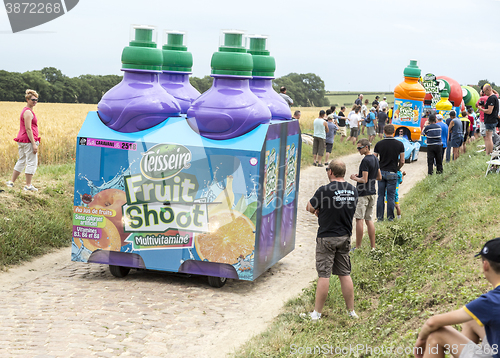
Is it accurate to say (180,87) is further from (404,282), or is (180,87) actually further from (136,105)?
(404,282)

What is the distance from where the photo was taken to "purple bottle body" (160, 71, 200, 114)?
951 centimetres

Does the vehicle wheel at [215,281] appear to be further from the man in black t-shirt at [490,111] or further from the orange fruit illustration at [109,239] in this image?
the man in black t-shirt at [490,111]

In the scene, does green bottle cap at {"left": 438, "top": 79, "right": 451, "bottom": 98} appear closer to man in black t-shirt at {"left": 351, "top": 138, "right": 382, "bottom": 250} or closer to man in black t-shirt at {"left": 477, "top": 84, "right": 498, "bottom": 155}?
man in black t-shirt at {"left": 477, "top": 84, "right": 498, "bottom": 155}

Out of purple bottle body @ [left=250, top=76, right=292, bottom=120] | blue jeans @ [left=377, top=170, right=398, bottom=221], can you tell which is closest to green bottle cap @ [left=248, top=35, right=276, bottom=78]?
purple bottle body @ [left=250, top=76, right=292, bottom=120]

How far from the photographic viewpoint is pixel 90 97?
138ft

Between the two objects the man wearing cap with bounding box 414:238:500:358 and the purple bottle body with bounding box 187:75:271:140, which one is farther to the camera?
the purple bottle body with bounding box 187:75:271:140

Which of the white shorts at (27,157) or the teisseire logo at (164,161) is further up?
the teisseire logo at (164,161)

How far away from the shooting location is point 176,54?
9742 mm

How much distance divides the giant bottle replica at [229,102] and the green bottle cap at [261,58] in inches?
45.3

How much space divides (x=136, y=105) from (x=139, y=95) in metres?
0.23

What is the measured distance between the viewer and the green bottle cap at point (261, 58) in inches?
375

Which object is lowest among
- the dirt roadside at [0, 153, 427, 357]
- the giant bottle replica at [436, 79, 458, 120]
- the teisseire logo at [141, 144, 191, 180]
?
the dirt roadside at [0, 153, 427, 357]

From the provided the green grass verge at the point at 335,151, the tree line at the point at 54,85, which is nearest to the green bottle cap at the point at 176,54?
the green grass verge at the point at 335,151

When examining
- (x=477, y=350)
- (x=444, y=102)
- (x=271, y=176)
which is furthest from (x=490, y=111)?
(x=444, y=102)
